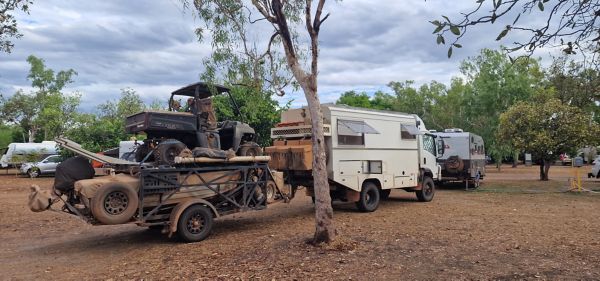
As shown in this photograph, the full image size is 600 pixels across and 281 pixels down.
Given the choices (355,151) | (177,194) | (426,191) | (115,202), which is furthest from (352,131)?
(115,202)

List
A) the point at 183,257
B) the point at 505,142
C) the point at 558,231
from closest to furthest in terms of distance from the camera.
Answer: the point at 183,257 → the point at 558,231 → the point at 505,142

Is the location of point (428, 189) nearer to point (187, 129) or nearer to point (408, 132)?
point (408, 132)

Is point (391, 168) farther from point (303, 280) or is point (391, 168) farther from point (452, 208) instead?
point (303, 280)

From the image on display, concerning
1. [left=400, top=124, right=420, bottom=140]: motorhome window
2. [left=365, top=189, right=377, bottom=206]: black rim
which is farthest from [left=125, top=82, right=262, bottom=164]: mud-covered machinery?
[left=400, top=124, right=420, bottom=140]: motorhome window

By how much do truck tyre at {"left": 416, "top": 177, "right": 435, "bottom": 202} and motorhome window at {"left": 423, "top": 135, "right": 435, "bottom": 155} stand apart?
96 centimetres

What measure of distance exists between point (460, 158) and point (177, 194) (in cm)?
1458

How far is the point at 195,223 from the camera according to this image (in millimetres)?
9172

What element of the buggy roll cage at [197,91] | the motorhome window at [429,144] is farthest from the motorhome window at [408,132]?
the buggy roll cage at [197,91]

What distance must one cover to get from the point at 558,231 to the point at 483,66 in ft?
93.6

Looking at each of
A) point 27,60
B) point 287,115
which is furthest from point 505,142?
point 27,60

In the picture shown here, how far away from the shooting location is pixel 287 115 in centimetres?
1326

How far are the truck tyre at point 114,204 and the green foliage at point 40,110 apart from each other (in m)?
41.8

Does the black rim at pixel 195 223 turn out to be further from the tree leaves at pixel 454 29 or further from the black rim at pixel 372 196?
the tree leaves at pixel 454 29

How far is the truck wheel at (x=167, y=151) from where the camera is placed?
9281 mm
